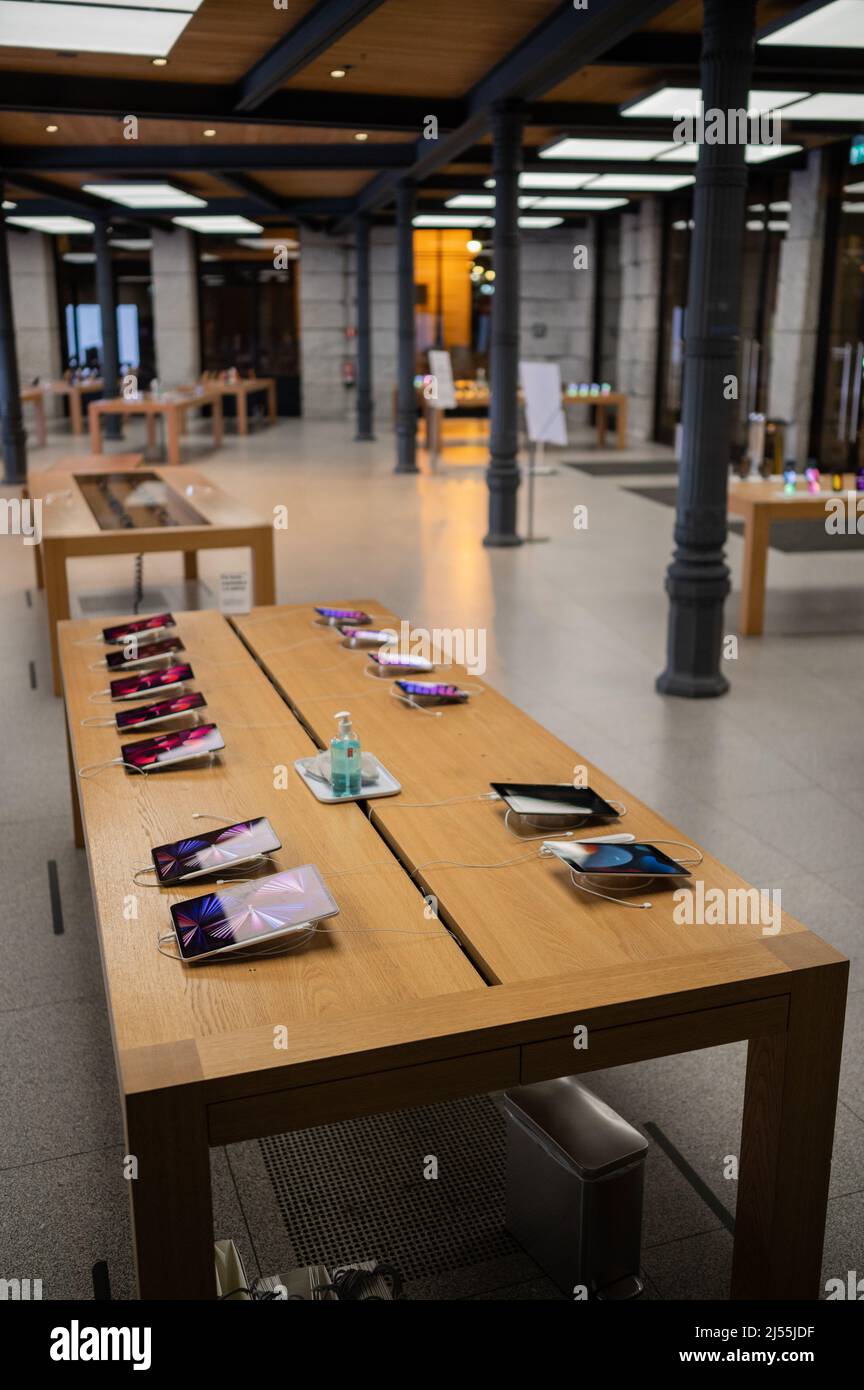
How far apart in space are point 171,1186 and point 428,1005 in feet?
1.54

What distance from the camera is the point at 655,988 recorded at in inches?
80.6

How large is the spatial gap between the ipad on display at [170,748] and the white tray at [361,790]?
263 millimetres

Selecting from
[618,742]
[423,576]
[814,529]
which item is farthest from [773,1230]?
[814,529]

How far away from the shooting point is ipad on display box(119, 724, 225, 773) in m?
3.08

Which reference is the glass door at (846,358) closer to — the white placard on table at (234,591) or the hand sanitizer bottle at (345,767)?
the white placard on table at (234,591)

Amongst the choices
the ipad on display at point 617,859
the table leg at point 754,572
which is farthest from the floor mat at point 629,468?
the ipad on display at point 617,859

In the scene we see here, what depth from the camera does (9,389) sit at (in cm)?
1268

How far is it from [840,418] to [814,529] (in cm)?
287

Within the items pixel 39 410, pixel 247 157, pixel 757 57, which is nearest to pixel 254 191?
pixel 247 157

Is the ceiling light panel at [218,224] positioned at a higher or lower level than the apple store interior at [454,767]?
higher

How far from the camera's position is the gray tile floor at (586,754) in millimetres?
2498

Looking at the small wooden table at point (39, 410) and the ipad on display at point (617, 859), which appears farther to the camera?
the small wooden table at point (39, 410)
